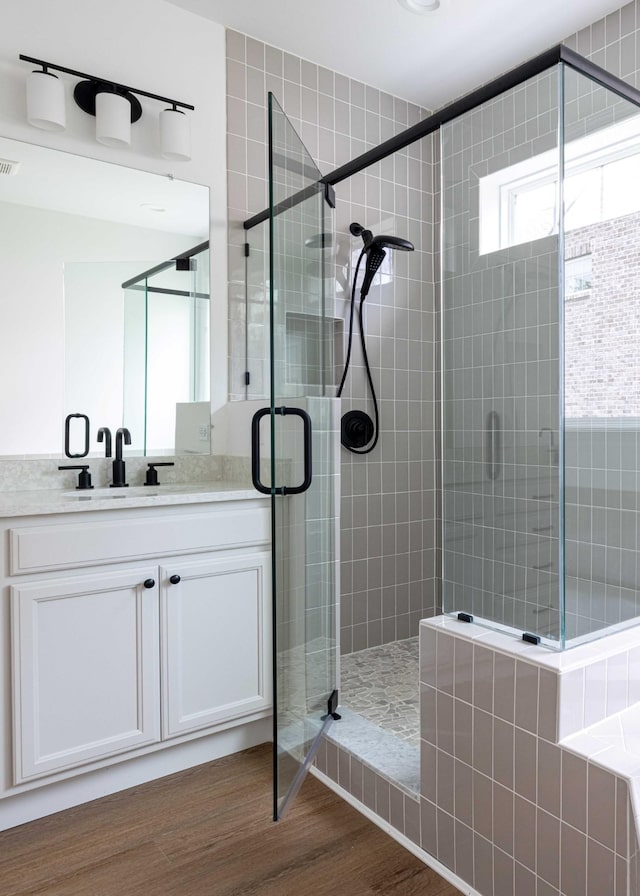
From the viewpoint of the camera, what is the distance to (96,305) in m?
2.35

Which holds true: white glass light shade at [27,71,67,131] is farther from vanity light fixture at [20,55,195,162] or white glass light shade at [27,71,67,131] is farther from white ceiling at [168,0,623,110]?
white ceiling at [168,0,623,110]

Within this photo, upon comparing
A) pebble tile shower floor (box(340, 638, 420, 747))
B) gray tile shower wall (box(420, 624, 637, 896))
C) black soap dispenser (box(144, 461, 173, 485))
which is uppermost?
black soap dispenser (box(144, 461, 173, 485))

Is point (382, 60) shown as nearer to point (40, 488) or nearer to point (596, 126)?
point (596, 126)

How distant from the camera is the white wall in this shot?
7.09 feet

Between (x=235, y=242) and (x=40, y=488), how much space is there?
1.27 meters

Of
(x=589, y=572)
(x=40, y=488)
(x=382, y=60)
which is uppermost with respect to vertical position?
(x=382, y=60)

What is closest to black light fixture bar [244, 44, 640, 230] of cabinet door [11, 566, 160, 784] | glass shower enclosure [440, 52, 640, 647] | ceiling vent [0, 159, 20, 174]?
glass shower enclosure [440, 52, 640, 647]

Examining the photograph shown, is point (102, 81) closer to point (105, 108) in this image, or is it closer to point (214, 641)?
point (105, 108)

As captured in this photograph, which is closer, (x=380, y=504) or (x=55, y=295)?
(x=55, y=295)

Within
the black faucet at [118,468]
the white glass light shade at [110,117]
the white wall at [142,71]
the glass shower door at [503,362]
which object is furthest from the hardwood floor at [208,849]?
the white glass light shade at [110,117]

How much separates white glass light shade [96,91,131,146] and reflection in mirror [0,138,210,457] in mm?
123

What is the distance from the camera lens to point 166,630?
2.04m

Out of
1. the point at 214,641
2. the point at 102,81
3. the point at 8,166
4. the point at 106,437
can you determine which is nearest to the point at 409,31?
the point at 102,81

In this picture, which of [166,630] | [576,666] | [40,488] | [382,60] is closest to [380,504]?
[166,630]
